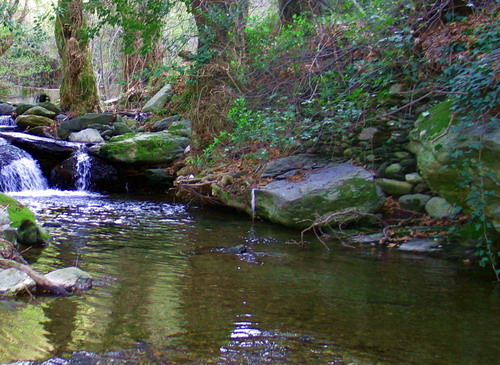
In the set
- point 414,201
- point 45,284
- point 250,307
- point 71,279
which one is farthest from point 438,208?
point 45,284

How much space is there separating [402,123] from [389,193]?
1050 mm

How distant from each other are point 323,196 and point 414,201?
1287 millimetres

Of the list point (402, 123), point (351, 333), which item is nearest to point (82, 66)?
point (402, 123)

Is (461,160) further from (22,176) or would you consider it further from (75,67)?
(75,67)

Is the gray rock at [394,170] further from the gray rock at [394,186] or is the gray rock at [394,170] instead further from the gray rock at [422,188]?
the gray rock at [422,188]

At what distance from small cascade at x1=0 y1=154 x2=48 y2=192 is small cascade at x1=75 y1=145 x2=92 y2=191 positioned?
773 mm

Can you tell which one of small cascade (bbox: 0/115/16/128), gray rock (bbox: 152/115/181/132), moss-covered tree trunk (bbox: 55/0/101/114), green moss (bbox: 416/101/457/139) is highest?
moss-covered tree trunk (bbox: 55/0/101/114)

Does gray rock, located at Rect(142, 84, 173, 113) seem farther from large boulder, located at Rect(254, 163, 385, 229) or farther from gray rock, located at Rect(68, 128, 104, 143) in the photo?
large boulder, located at Rect(254, 163, 385, 229)

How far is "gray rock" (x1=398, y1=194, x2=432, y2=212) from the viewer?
7305mm

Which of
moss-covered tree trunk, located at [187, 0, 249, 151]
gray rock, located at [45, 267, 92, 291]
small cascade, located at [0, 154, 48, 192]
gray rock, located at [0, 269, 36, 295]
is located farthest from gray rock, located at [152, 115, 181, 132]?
gray rock, located at [0, 269, 36, 295]

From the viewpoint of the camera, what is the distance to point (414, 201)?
7.39 meters

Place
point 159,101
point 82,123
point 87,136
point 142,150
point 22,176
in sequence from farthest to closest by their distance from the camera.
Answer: point 159,101, point 82,123, point 87,136, point 142,150, point 22,176

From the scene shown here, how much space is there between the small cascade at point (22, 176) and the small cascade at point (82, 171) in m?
0.77

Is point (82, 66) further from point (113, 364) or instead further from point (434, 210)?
point (113, 364)
